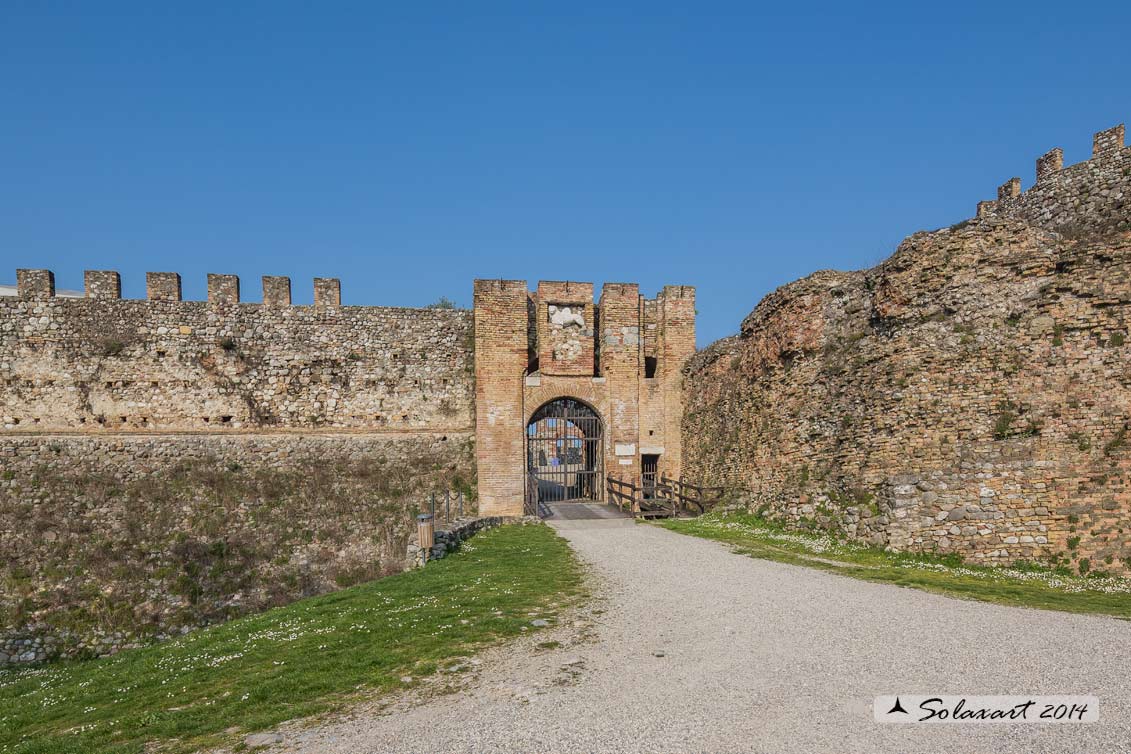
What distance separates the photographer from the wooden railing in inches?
788

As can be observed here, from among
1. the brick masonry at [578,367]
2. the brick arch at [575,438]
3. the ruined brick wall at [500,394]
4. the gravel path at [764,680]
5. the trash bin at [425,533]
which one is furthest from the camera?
the brick arch at [575,438]

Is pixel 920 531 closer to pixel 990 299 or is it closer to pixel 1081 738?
pixel 990 299

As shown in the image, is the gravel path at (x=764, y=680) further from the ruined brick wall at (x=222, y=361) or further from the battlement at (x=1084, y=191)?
the ruined brick wall at (x=222, y=361)

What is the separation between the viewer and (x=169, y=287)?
21500mm

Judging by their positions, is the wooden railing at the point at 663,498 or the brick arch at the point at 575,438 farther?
the brick arch at the point at 575,438

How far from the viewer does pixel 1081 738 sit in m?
4.40

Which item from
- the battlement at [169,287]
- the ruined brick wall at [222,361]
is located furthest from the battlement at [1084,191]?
the battlement at [169,287]

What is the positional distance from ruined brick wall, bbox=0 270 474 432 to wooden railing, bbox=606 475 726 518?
5.64 meters

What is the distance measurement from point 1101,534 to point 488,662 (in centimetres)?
969

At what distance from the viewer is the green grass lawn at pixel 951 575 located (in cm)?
875

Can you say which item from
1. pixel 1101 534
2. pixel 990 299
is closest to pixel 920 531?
pixel 1101 534

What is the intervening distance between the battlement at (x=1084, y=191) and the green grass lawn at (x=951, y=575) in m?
7.13

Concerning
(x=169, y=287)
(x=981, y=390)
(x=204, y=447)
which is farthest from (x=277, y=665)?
(x=169, y=287)

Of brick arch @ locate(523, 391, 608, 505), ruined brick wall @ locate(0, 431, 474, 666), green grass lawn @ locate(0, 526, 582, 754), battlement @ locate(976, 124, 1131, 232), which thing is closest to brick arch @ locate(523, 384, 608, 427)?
brick arch @ locate(523, 391, 608, 505)
